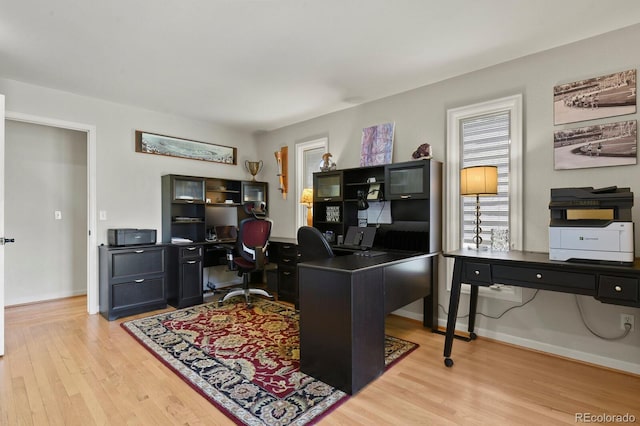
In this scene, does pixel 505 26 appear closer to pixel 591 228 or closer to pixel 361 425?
pixel 591 228

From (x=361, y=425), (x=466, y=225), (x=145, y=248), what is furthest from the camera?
(x=145, y=248)

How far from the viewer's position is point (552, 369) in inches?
96.0

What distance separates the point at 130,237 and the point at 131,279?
0.49m

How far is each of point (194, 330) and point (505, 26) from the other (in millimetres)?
3786

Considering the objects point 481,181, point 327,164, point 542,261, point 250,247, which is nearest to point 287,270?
point 250,247

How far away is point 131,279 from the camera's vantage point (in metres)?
3.72

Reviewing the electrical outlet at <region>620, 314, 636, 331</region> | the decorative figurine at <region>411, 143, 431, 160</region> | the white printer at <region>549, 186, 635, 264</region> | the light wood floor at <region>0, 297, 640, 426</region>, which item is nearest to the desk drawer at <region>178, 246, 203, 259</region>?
the light wood floor at <region>0, 297, 640, 426</region>

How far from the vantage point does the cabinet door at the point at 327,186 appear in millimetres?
3971

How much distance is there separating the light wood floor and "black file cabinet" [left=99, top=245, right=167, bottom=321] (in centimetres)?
67

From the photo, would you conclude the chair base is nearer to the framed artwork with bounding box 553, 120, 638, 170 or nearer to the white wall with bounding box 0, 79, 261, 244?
the white wall with bounding box 0, 79, 261, 244

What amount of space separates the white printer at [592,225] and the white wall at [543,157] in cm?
50

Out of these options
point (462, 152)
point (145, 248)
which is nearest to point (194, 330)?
point (145, 248)

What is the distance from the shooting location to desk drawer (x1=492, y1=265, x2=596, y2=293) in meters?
2.04

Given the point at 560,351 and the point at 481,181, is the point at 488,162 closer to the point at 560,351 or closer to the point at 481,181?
the point at 481,181
